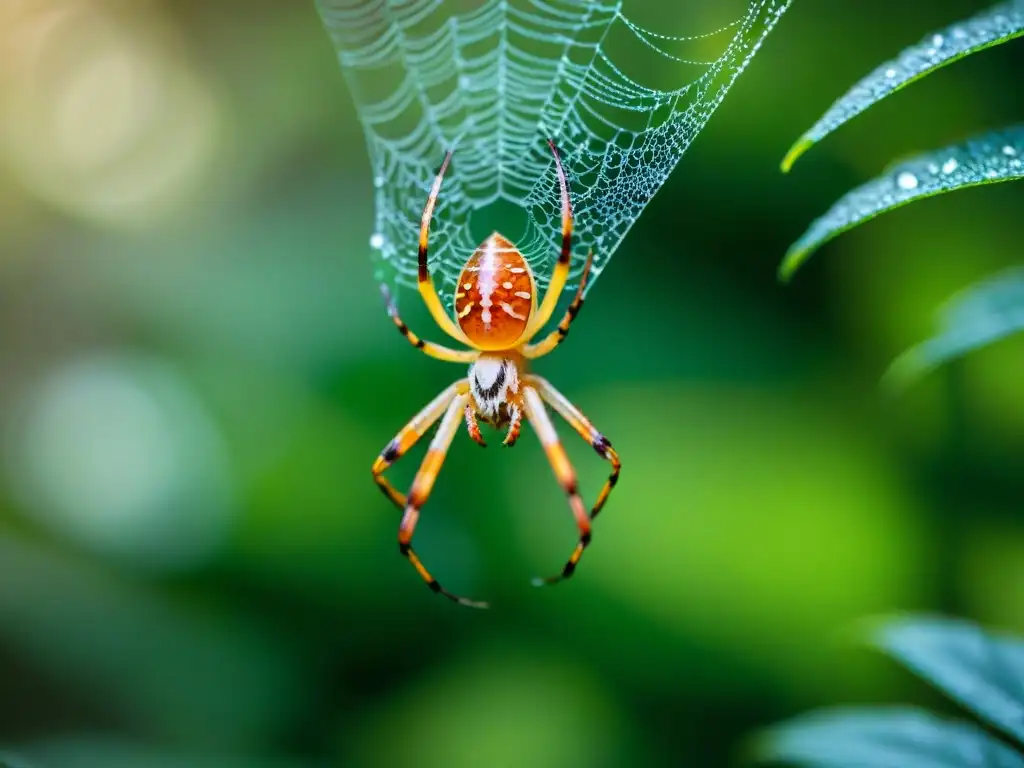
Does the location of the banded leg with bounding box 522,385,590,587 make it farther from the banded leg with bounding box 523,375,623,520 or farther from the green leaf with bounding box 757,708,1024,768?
the green leaf with bounding box 757,708,1024,768

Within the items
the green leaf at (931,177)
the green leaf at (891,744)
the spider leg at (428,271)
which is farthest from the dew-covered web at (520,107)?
the green leaf at (891,744)

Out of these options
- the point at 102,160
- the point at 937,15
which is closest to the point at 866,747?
the point at 937,15

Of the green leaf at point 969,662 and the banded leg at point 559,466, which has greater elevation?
the banded leg at point 559,466

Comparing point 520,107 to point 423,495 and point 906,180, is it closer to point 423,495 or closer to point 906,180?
point 423,495

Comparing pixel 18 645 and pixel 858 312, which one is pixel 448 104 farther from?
pixel 18 645

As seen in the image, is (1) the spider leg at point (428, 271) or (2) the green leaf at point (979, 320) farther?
(1) the spider leg at point (428, 271)

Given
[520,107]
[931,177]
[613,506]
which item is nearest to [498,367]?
[931,177]

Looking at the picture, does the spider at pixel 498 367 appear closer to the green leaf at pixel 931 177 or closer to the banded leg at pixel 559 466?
the banded leg at pixel 559 466
